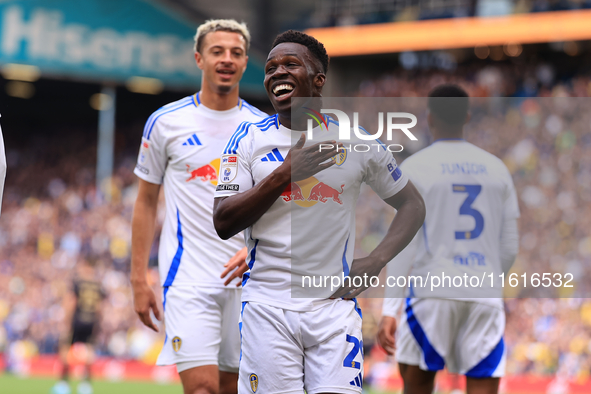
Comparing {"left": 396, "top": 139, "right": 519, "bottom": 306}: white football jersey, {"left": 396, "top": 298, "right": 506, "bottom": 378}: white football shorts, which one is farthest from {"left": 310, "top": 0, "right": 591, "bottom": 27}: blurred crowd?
{"left": 396, "top": 298, "right": 506, "bottom": 378}: white football shorts

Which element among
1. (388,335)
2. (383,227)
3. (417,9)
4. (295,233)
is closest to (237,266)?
(295,233)

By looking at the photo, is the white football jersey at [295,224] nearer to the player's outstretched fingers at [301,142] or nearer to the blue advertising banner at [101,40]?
the player's outstretched fingers at [301,142]

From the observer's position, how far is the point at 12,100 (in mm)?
27828

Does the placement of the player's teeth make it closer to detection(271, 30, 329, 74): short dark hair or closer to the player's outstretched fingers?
detection(271, 30, 329, 74): short dark hair

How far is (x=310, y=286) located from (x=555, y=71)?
66.0 ft

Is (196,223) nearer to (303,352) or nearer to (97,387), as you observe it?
(303,352)

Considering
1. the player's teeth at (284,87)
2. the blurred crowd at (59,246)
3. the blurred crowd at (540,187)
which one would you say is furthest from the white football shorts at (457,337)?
the blurred crowd at (59,246)

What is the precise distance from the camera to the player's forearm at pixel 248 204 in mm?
3168

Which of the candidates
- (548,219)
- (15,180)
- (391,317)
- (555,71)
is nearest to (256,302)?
(391,317)

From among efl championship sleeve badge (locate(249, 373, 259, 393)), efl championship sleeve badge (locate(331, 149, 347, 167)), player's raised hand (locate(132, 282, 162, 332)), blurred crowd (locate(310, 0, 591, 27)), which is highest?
blurred crowd (locate(310, 0, 591, 27))

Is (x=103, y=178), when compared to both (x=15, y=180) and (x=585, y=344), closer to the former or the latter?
(x=15, y=180)

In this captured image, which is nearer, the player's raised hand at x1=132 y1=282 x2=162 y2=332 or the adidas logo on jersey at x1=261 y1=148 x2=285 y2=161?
the adidas logo on jersey at x1=261 y1=148 x2=285 y2=161

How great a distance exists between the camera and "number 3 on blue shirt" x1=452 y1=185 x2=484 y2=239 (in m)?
4.84

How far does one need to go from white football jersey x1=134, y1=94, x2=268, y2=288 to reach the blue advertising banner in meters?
16.6
